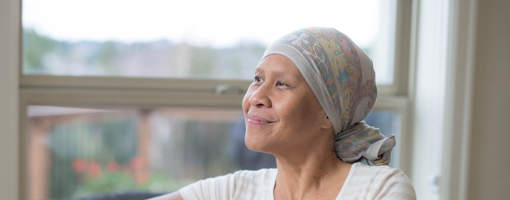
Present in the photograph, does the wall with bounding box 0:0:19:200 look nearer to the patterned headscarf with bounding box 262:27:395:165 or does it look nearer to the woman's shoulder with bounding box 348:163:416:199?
the patterned headscarf with bounding box 262:27:395:165

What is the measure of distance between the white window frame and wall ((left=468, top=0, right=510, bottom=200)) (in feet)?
1.12

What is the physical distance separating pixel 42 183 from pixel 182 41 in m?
0.98

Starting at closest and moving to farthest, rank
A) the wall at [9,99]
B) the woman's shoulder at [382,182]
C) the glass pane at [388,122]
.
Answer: the woman's shoulder at [382,182] → the wall at [9,99] → the glass pane at [388,122]

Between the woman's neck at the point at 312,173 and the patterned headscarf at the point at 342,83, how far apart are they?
0.05m

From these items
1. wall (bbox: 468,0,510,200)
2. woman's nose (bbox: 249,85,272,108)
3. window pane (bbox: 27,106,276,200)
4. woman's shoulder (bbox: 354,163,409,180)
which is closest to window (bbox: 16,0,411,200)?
window pane (bbox: 27,106,276,200)

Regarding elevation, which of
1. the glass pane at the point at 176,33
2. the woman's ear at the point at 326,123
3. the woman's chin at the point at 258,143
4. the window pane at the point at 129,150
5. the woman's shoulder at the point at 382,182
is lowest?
the window pane at the point at 129,150

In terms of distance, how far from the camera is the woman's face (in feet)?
3.75

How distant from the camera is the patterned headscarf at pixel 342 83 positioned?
1.14 meters

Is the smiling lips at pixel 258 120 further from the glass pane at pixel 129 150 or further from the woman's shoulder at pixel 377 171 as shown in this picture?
the glass pane at pixel 129 150

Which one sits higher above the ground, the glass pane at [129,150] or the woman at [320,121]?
the woman at [320,121]

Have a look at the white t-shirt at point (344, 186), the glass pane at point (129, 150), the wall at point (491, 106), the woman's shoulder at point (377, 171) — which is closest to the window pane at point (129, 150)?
the glass pane at point (129, 150)

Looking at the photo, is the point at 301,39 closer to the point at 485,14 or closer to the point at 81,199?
the point at 485,14

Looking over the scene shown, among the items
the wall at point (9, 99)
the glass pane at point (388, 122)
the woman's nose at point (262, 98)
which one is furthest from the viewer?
the glass pane at point (388, 122)

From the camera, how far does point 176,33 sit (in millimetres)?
1938
